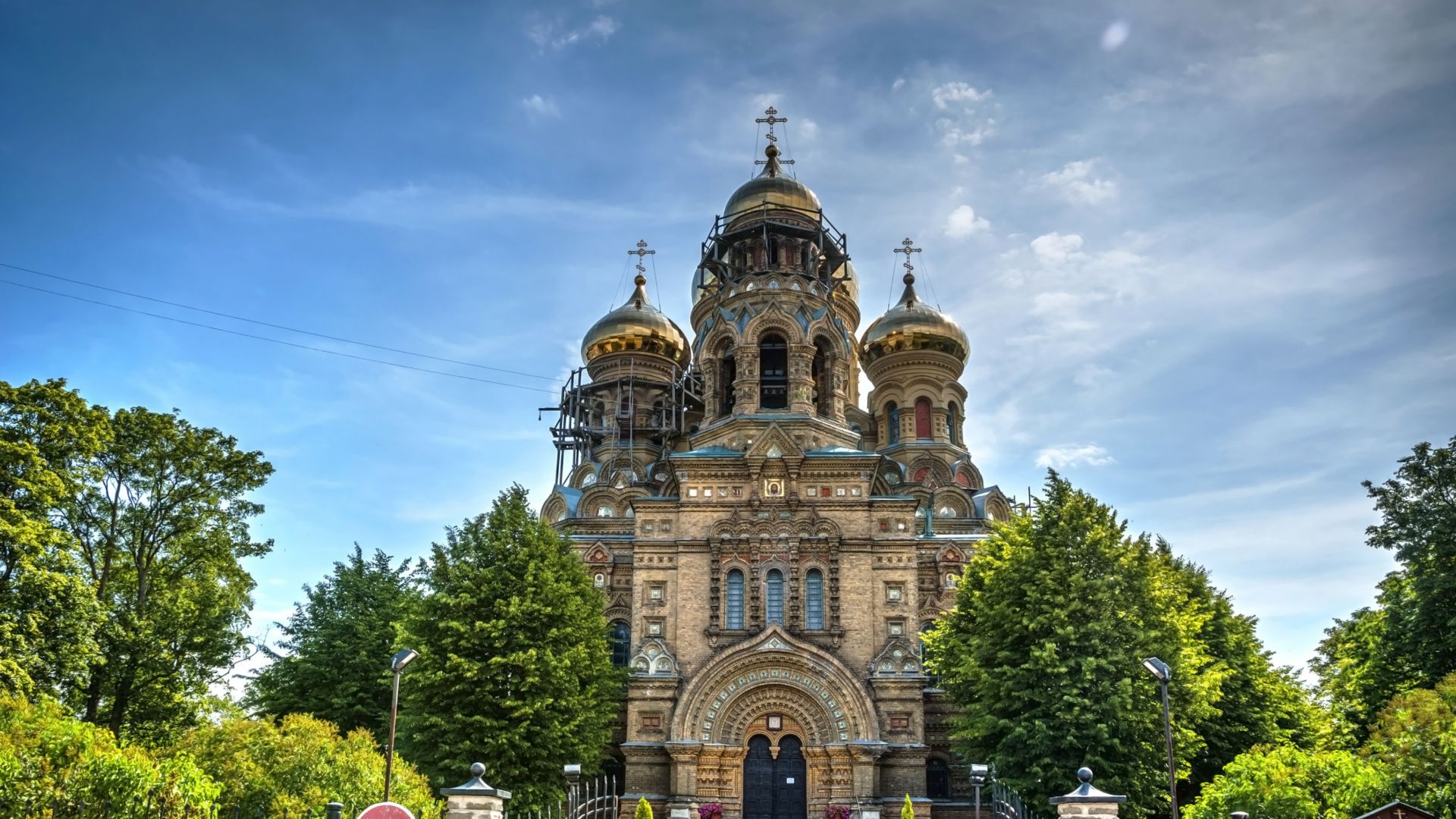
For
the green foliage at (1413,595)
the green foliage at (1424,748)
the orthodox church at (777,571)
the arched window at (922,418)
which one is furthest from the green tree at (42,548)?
the green foliage at (1413,595)

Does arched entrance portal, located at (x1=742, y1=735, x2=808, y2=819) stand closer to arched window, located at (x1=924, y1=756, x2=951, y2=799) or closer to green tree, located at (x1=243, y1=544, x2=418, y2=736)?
arched window, located at (x1=924, y1=756, x2=951, y2=799)

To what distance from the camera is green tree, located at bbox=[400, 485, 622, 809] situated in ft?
74.1

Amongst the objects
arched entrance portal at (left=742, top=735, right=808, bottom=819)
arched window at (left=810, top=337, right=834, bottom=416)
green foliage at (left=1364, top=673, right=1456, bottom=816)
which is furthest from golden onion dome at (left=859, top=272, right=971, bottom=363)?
green foliage at (left=1364, top=673, right=1456, bottom=816)

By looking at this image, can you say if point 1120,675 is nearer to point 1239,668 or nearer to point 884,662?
point 884,662

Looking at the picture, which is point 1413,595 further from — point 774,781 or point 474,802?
point 474,802

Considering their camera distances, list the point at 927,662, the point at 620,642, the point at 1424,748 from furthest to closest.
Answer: the point at 620,642, the point at 927,662, the point at 1424,748

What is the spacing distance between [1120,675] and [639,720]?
11.5m

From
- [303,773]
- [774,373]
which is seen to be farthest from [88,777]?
[774,373]

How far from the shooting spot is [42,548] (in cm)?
2028

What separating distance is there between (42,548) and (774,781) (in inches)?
656

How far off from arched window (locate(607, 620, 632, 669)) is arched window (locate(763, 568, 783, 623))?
4557 mm

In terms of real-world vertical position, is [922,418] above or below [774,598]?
above

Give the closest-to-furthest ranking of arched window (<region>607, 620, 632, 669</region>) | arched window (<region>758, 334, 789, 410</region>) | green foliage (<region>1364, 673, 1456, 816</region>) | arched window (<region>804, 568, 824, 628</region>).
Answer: green foliage (<region>1364, 673, 1456, 816</region>) → arched window (<region>804, 568, 824, 628</region>) → arched window (<region>607, 620, 632, 669</region>) → arched window (<region>758, 334, 789, 410</region>)

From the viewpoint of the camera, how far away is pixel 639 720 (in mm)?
26203
